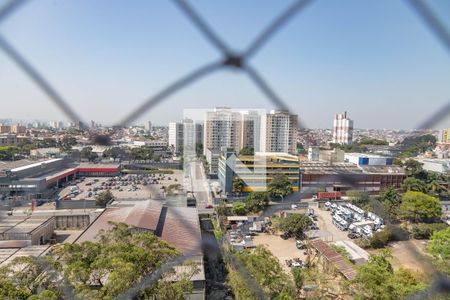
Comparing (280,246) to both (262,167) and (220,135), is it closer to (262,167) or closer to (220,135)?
(262,167)

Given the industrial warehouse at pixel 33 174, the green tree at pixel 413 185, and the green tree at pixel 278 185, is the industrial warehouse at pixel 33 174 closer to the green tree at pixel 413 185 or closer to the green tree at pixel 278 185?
the green tree at pixel 278 185

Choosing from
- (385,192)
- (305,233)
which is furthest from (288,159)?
(385,192)

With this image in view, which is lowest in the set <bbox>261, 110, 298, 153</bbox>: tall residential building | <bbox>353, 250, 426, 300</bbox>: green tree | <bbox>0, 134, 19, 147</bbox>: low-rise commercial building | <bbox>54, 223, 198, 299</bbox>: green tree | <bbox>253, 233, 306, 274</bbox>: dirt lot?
<bbox>253, 233, 306, 274</bbox>: dirt lot

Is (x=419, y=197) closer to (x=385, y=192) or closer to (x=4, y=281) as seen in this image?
(x=385, y=192)

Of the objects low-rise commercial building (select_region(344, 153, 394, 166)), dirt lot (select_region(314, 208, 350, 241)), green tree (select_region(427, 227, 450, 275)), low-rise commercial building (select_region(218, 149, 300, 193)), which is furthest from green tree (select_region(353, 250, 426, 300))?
low-rise commercial building (select_region(218, 149, 300, 193))

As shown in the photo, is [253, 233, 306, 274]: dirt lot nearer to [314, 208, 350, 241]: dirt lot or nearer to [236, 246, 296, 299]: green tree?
[314, 208, 350, 241]: dirt lot
